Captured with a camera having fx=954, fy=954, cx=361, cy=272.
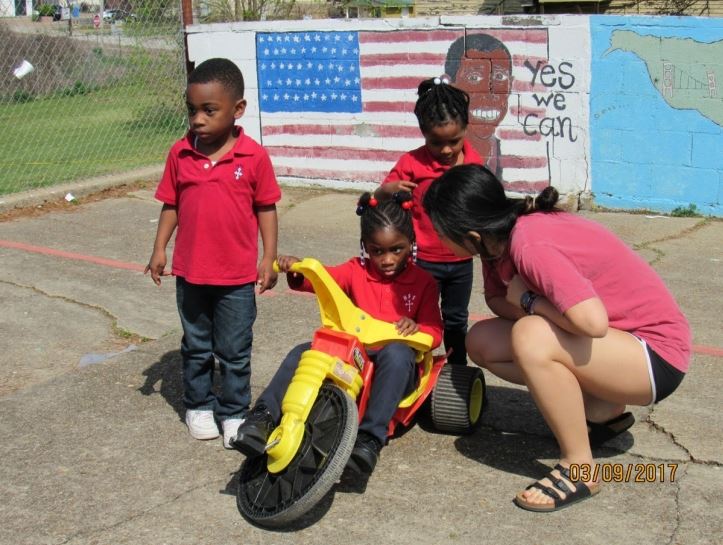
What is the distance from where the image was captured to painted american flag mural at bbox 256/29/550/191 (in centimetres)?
857

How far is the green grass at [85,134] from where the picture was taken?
10659 mm

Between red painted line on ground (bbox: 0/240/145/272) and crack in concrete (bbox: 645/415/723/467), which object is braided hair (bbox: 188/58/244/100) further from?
red painted line on ground (bbox: 0/240/145/272)

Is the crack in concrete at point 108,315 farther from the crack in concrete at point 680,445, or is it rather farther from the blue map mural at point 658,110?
the blue map mural at point 658,110

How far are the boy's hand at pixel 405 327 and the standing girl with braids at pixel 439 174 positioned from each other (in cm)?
53

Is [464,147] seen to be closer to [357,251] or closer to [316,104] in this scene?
[357,251]

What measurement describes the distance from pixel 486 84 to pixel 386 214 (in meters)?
5.15

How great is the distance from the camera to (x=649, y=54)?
26.6 ft

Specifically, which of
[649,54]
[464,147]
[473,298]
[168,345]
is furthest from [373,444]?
[649,54]

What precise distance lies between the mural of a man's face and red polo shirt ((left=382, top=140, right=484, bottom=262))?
175 inches

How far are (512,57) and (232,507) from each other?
608cm

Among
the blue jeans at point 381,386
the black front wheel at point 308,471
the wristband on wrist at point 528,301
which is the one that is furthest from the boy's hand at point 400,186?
the black front wheel at point 308,471
